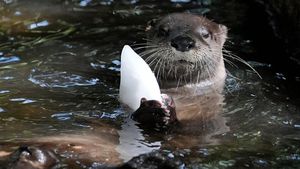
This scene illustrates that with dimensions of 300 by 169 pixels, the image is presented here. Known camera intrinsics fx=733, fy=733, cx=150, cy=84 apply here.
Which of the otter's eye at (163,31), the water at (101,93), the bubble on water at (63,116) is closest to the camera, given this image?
the water at (101,93)

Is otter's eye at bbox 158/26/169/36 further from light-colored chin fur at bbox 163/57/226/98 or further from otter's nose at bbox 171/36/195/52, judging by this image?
light-colored chin fur at bbox 163/57/226/98

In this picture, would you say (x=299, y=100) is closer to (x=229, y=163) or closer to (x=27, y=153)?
(x=229, y=163)

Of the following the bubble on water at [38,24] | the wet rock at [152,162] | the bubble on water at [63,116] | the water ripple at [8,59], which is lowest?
the bubble on water at [63,116]

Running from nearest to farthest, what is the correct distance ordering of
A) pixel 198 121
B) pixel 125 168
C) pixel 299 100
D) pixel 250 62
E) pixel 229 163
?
pixel 125 168 → pixel 229 163 → pixel 198 121 → pixel 299 100 → pixel 250 62

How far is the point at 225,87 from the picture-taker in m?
4.29

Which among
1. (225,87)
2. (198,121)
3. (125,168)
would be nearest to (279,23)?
(225,87)

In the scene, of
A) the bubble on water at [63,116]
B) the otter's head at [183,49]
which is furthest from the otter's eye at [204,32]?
the bubble on water at [63,116]

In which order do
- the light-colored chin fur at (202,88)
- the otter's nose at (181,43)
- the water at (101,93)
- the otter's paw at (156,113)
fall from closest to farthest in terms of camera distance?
the water at (101,93)
the otter's paw at (156,113)
the otter's nose at (181,43)
the light-colored chin fur at (202,88)

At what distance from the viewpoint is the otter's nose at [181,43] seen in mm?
3852

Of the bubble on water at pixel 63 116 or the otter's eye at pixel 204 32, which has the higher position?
the otter's eye at pixel 204 32

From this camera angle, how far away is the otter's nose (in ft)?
12.6

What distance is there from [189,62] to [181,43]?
0.15 m

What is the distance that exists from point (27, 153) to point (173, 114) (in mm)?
895

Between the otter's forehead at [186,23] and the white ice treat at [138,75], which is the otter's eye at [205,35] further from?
the white ice treat at [138,75]
